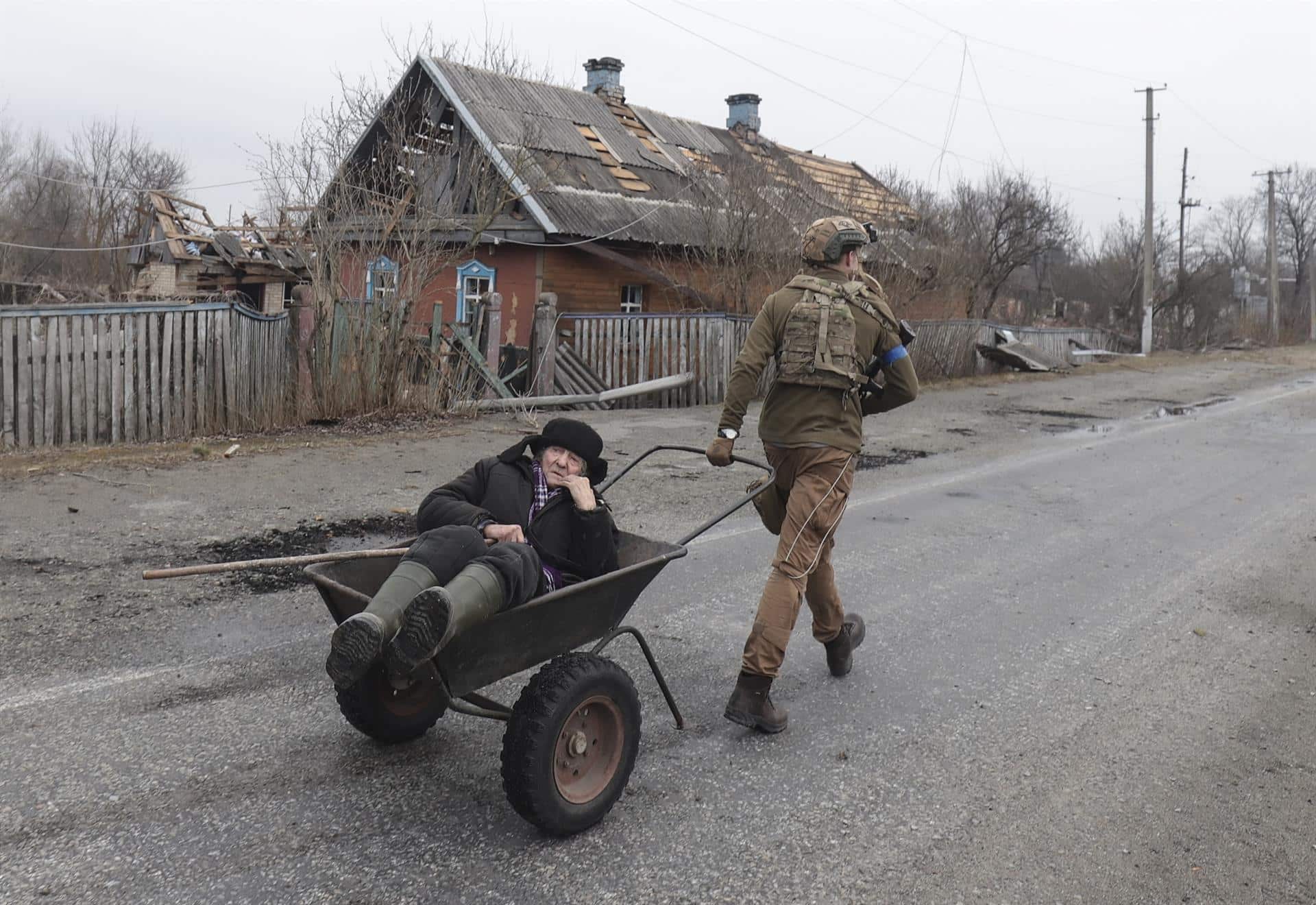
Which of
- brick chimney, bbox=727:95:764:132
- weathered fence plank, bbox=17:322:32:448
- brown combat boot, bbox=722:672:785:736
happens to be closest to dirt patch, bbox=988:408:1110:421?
weathered fence plank, bbox=17:322:32:448

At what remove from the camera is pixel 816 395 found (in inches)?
170

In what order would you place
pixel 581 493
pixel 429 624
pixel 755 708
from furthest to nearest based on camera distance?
pixel 755 708, pixel 581 493, pixel 429 624

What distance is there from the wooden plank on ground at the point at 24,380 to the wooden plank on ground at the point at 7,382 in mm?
52

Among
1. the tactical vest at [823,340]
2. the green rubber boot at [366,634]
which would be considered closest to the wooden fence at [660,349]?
the tactical vest at [823,340]

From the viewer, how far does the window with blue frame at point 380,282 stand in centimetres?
1175

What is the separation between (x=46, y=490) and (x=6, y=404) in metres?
2.43

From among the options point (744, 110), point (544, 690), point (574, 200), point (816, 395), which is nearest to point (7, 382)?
point (816, 395)

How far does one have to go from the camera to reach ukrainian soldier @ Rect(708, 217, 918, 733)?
4.21 m

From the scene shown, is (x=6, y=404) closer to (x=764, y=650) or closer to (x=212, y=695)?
(x=212, y=695)

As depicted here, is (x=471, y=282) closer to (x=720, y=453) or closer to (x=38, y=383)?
(x=38, y=383)

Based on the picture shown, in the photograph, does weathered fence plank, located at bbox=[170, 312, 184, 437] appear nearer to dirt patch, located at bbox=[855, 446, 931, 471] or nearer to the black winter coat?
dirt patch, located at bbox=[855, 446, 931, 471]

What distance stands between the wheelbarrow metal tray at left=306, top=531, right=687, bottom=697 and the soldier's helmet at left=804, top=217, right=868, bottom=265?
1.45 meters

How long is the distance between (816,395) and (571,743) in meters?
1.81

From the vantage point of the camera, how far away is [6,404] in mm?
9422
